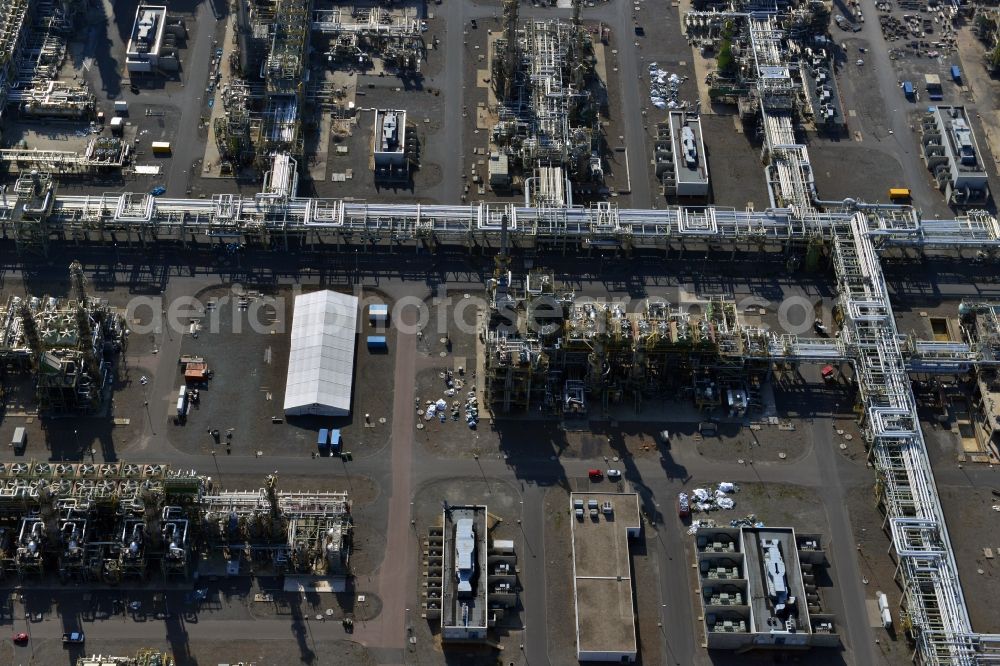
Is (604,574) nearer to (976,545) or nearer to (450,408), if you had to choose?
(450,408)

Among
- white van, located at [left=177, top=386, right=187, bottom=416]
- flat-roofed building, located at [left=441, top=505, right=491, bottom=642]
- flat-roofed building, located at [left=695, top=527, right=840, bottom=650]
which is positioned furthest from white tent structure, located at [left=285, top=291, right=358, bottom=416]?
flat-roofed building, located at [left=695, top=527, right=840, bottom=650]

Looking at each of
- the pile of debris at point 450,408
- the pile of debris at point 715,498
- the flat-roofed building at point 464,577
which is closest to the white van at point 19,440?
the pile of debris at point 450,408

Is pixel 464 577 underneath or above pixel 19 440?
underneath

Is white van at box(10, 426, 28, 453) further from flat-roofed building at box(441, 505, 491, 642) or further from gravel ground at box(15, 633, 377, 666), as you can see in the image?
flat-roofed building at box(441, 505, 491, 642)

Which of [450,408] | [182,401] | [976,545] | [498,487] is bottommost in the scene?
[976,545]

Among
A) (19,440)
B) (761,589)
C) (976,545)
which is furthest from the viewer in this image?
(19,440)

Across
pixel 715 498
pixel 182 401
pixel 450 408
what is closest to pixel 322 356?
pixel 450 408

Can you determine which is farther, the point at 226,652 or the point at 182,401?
the point at 182,401
